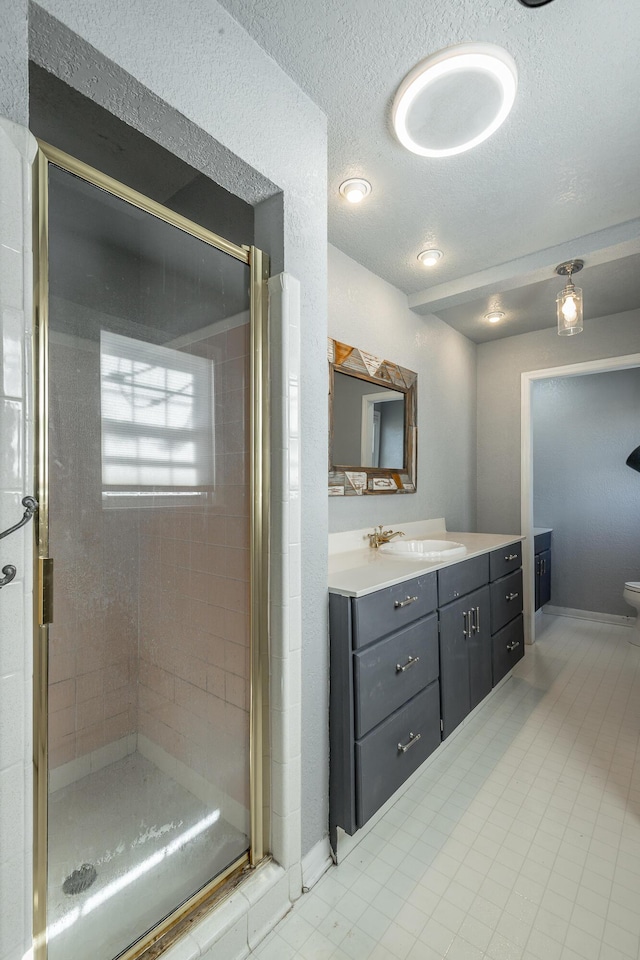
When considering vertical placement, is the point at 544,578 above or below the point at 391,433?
below

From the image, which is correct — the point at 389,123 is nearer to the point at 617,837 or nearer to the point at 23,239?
the point at 23,239

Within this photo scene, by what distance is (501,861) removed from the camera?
4.81 feet

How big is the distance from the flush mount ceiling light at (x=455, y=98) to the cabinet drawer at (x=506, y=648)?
2.25m

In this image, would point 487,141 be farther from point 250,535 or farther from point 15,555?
point 15,555

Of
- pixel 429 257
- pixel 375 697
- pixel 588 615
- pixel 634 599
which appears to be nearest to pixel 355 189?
pixel 429 257

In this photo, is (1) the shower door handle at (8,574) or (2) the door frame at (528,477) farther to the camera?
(2) the door frame at (528,477)

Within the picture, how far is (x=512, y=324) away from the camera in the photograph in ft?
11.1

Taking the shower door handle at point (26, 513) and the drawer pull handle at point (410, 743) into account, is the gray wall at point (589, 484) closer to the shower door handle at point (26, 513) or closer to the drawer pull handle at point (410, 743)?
the drawer pull handle at point (410, 743)

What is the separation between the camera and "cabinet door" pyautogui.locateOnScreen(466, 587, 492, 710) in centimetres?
216

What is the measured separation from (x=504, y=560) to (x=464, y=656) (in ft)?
2.39

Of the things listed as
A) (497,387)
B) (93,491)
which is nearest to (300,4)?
(93,491)

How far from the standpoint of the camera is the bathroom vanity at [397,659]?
146 cm

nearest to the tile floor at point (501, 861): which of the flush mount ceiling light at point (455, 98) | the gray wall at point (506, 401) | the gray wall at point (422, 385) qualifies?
the gray wall at point (422, 385)

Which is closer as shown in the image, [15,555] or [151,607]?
[15,555]
